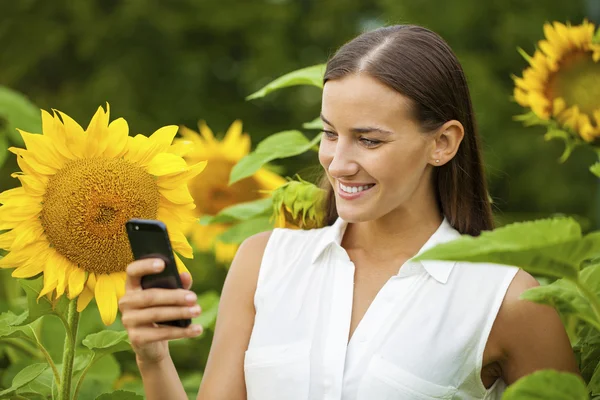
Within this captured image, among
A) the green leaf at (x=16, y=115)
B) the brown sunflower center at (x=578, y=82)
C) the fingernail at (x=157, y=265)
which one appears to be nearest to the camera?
the fingernail at (x=157, y=265)

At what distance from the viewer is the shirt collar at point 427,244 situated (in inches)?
65.3

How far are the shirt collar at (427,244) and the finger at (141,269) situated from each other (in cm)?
47

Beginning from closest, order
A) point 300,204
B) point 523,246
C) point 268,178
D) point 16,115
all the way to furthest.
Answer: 1. point 523,246
2. point 300,204
3. point 16,115
4. point 268,178

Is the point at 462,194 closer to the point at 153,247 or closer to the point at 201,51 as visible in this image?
A: the point at 153,247

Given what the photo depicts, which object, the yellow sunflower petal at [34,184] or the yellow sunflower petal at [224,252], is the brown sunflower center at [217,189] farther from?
the yellow sunflower petal at [34,184]

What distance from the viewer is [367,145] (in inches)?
63.4

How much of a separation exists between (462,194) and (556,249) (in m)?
0.72

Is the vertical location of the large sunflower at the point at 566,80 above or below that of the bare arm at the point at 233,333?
above

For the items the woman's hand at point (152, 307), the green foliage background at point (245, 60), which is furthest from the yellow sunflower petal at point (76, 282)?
the green foliage background at point (245, 60)

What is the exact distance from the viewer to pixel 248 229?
211 centimetres

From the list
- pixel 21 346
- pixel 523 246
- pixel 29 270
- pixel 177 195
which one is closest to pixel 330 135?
pixel 177 195

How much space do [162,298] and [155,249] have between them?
0.07 metres

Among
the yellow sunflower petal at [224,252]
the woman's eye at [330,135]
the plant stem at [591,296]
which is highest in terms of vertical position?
the woman's eye at [330,135]

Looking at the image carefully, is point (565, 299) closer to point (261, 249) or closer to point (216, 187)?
point (261, 249)
